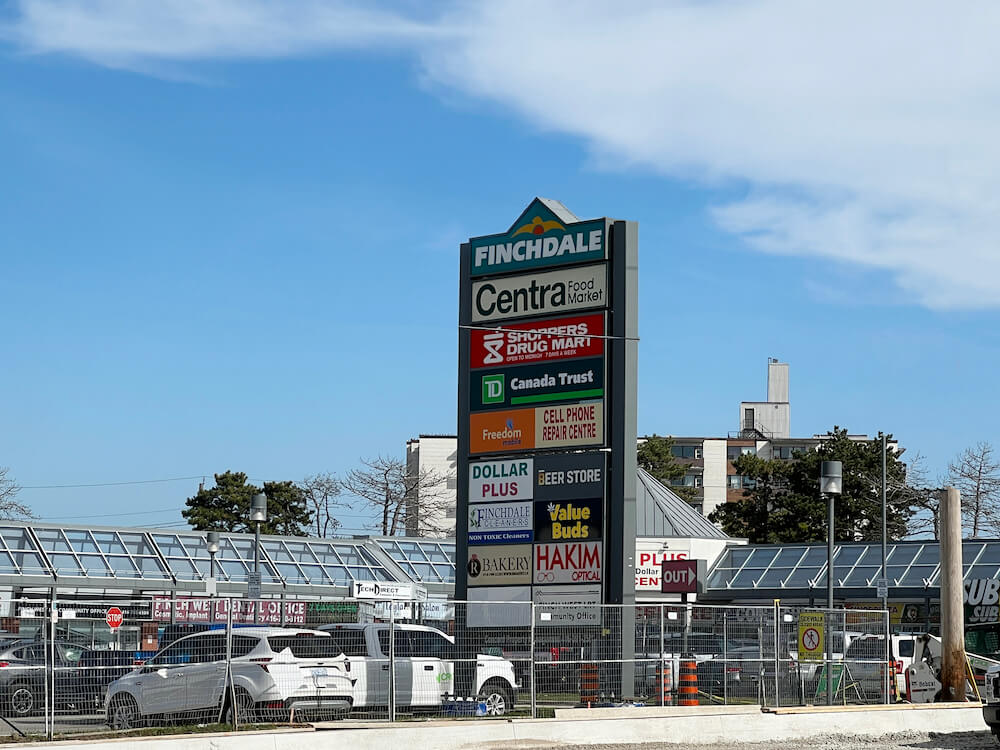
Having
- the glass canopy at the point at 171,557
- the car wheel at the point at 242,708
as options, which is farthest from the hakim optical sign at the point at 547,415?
the glass canopy at the point at 171,557

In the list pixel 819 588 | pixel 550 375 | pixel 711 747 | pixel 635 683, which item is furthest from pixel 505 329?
pixel 819 588

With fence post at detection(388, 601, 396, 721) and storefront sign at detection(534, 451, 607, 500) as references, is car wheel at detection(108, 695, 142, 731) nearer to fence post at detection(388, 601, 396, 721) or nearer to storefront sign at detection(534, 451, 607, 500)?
fence post at detection(388, 601, 396, 721)

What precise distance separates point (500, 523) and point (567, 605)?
2.43 metres

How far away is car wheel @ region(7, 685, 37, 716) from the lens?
18.0 m

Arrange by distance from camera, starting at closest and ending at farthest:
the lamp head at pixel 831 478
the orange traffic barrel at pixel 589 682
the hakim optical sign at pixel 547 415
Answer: the orange traffic barrel at pixel 589 682
the hakim optical sign at pixel 547 415
the lamp head at pixel 831 478

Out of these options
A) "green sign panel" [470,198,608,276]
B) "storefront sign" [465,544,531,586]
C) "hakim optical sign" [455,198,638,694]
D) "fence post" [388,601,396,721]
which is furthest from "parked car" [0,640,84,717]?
"green sign panel" [470,198,608,276]

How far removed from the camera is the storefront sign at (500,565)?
Answer: 23906mm

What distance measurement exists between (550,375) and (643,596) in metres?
31.9

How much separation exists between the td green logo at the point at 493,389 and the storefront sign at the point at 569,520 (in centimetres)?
205

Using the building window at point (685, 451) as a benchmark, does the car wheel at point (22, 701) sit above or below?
below

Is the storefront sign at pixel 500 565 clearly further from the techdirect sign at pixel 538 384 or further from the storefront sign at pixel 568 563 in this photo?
Answer: the techdirect sign at pixel 538 384

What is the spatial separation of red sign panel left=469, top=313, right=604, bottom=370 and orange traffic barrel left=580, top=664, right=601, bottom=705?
17.7ft

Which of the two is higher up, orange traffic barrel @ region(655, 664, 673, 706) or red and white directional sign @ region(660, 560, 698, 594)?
red and white directional sign @ region(660, 560, 698, 594)

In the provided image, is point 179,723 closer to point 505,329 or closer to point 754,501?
point 505,329
